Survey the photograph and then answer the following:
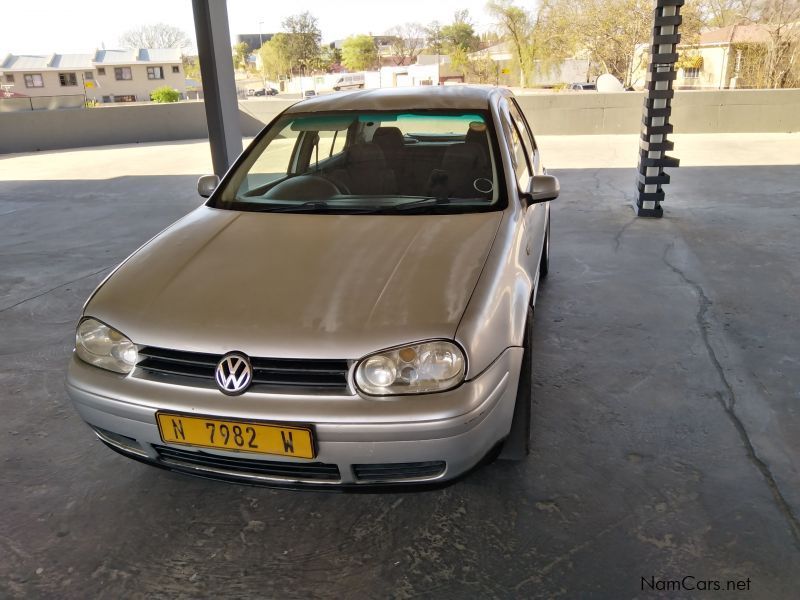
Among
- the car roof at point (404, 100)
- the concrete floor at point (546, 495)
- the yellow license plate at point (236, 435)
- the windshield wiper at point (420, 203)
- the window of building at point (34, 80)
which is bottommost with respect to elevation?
the concrete floor at point (546, 495)

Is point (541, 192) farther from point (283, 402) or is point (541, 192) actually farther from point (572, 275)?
point (572, 275)

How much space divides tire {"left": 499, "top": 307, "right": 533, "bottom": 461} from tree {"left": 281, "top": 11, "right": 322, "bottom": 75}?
68.0 metres

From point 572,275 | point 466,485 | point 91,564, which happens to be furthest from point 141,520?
point 572,275

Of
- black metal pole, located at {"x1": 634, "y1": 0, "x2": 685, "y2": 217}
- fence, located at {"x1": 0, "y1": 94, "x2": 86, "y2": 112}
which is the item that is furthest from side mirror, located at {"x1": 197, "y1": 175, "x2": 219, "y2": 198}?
fence, located at {"x1": 0, "y1": 94, "x2": 86, "y2": 112}

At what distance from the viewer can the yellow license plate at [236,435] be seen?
1837 mm

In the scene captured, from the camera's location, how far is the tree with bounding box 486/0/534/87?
34.9m

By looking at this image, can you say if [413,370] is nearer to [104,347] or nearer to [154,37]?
[104,347]

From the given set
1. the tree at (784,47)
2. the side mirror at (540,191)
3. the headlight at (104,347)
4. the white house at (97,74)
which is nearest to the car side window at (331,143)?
the side mirror at (540,191)

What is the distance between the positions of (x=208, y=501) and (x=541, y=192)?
1954mm

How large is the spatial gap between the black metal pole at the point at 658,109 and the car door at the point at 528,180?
2906mm

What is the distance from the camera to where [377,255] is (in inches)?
92.8

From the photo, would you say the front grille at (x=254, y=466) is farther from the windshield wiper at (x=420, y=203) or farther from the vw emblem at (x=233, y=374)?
the windshield wiper at (x=420, y=203)

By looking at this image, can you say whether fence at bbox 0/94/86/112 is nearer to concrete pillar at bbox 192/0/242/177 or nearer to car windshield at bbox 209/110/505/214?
concrete pillar at bbox 192/0/242/177

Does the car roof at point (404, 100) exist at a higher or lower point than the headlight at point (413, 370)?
higher
